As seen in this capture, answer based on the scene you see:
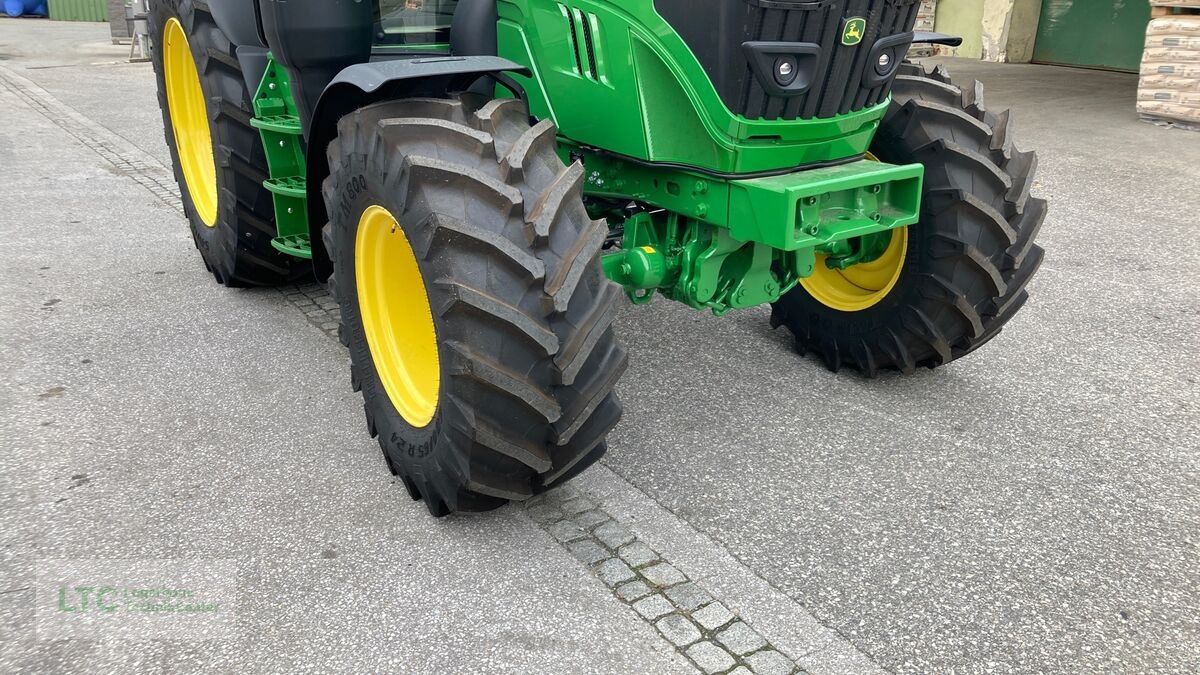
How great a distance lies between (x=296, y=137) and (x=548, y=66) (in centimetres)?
148

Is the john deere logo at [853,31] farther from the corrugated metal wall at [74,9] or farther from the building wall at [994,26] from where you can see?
the corrugated metal wall at [74,9]

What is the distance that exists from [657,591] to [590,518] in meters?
0.41

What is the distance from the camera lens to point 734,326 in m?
4.42

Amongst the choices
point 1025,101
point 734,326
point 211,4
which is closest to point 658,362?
point 734,326

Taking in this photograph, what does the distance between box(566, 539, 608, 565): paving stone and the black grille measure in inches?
51.6

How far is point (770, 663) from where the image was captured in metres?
2.38

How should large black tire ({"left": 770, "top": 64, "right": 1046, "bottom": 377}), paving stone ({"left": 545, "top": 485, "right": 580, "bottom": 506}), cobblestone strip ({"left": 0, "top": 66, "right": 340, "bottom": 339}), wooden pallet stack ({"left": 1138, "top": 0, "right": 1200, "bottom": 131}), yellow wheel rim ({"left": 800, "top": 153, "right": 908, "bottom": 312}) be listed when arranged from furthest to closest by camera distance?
wooden pallet stack ({"left": 1138, "top": 0, "right": 1200, "bottom": 131})
cobblestone strip ({"left": 0, "top": 66, "right": 340, "bottom": 339})
yellow wheel rim ({"left": 800, "top": 153, "right": 908, "bottom": 312})
large black tire ({"left": 770, "top": 64, "right": 1046, "bottom": 377})
paving stone ({"left": 545, "top": 485, "right": 580, "bottom": 506})

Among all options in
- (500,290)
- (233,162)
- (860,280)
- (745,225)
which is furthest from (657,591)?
(233,162)

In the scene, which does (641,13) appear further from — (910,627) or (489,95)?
(910,627)

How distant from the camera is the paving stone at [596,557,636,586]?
2.70m

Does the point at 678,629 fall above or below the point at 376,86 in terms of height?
below

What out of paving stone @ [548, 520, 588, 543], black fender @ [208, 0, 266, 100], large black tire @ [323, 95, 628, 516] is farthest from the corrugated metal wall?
paving stone @ [548, 520, 588, 543]

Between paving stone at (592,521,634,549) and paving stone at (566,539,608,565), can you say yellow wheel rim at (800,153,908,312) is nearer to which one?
paving stone at (592,521,634,549)

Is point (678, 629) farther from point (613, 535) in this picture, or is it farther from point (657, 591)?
point (613, 535)
